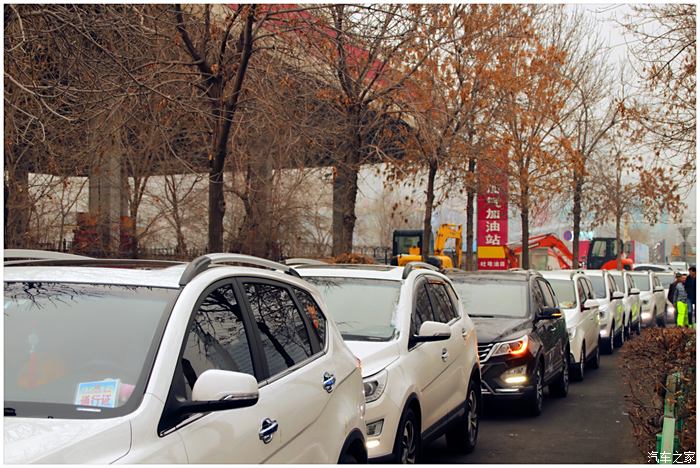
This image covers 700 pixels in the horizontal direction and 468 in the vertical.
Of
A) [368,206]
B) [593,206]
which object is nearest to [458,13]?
[593,206]

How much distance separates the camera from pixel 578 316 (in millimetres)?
16328

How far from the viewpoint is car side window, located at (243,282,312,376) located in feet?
15.4

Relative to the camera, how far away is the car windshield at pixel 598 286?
21422mm

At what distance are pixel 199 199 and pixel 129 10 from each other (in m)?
14.5

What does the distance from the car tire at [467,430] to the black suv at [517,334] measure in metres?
1.76

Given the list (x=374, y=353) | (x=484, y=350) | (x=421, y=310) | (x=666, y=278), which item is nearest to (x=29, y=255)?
(x=374, y=353)

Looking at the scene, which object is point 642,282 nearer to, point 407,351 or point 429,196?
point 429,196

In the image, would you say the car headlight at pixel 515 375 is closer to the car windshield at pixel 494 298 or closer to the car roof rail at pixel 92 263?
the car windshield at pixel 494 298

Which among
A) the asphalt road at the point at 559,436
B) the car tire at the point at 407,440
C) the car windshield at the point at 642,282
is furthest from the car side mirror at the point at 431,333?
the car windshield at the point at 642,282

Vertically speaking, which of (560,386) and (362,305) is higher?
(362,305)

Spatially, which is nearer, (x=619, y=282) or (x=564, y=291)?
(x=564, y=291)

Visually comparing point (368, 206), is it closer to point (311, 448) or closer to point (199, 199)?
point (199, 199)

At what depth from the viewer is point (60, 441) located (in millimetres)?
3096

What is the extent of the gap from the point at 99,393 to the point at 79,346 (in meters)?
0.32
